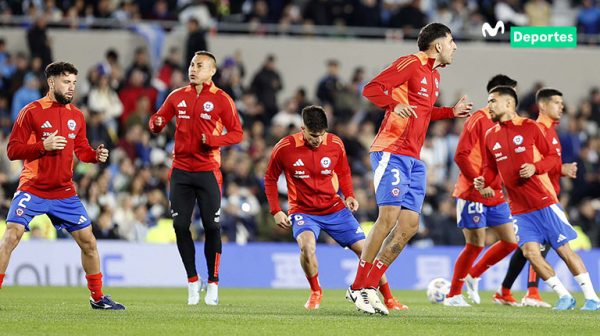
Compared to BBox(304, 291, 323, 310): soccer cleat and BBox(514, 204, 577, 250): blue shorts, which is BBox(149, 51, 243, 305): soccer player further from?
BBox(514, 204, 577, 250): blue shorts

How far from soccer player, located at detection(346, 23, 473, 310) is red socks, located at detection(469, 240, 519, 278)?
145 inches

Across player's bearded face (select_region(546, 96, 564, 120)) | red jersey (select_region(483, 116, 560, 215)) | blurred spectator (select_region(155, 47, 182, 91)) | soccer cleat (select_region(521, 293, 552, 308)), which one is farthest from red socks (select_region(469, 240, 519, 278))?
blurred spectator (select_region(155, 47, 182, 91))

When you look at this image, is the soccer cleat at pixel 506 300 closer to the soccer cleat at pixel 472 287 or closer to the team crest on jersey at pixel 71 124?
the soccer cleat at pixel 472 287

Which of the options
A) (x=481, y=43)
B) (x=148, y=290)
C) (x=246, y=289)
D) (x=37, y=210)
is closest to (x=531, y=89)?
(x=481, y=43)

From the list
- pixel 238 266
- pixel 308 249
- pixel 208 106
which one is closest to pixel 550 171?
pixel 308 249

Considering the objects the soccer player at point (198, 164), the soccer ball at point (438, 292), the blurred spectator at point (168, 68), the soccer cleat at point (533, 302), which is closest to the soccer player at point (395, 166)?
the soccer player at point (198, 164)

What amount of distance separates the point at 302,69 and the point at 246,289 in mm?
8874

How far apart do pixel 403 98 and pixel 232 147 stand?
11665mm

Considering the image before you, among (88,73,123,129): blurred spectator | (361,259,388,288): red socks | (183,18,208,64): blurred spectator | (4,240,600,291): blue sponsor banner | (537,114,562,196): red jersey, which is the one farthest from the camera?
(183,18,208,64): blurred spectator

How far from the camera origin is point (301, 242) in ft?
43.3

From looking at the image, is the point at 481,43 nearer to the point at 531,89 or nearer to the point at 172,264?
the point at 531,89

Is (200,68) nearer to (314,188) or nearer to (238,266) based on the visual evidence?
(314,188)

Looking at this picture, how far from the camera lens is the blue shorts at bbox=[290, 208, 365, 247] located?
13.4 m

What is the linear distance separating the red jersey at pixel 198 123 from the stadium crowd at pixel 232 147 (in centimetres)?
615
